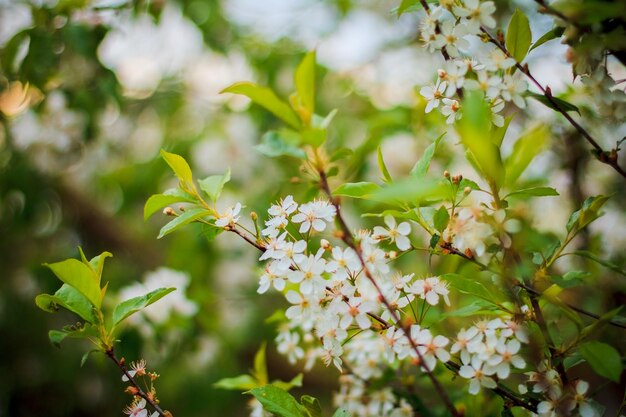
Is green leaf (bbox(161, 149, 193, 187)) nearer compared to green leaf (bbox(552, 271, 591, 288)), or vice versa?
green leaf (bbox(552, 271, 591, 288))

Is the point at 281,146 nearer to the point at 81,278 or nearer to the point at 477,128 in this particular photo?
the point at 477,128

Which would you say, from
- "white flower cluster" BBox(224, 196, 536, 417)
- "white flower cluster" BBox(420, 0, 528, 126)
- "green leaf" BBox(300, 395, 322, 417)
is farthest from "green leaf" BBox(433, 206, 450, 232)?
"green leaf" BBox(300, 395, 322, 417)

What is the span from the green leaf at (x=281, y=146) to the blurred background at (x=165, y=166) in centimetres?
64

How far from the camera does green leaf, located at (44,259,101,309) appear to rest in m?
0.60

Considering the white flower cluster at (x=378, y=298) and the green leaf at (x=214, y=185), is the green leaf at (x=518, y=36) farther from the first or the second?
the green leaf at (x=214, y=185)

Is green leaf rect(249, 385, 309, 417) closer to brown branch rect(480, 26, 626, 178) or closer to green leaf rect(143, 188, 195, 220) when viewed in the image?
green leaf rect(143, 188, 195, 220)

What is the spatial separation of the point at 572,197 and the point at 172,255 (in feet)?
3.74

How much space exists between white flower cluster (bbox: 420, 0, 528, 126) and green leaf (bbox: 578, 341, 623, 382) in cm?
26

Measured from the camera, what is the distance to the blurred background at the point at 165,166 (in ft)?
4.28

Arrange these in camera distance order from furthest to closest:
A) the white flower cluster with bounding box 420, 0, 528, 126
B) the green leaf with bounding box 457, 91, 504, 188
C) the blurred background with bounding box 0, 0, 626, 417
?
the blurred background with bounding box 0, 0, 626, 417
the white flower cluster with bounding box 420, 0, 528, 126
the green leaf with bounding box 457, 91, 504, 188

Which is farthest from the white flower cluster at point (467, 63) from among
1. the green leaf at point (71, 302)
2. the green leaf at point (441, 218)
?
the green leaf at point (71, 302)

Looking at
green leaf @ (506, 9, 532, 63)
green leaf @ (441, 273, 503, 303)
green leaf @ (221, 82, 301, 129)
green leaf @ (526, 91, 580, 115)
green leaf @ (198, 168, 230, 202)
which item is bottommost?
green leaf @ (441, 273, 503, 303)

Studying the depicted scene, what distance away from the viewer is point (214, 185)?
66 centimetres

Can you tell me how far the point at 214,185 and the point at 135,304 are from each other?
0.18m
